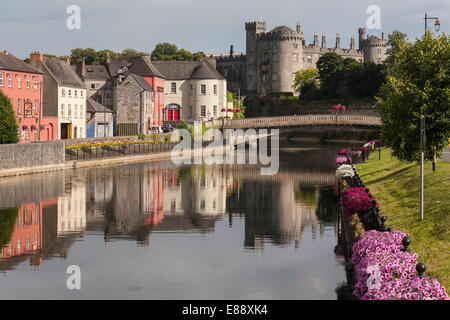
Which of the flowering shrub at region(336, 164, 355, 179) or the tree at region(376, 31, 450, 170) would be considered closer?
the tree at region(376, 31, 450, 170)

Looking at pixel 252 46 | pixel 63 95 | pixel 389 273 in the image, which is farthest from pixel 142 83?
pixel 389 273

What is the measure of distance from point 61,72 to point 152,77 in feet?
86.3

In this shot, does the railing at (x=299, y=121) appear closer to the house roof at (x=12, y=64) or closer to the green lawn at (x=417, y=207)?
the house roof at (x=12, y=64)

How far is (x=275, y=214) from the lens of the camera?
4488cm

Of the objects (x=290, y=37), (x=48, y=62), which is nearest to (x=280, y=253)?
(x=48, y=62)

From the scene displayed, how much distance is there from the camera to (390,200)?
40531mm

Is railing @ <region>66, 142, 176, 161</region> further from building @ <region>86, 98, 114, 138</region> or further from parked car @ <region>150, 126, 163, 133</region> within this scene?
parked car @ <region>150, 126, 163, 133</region>

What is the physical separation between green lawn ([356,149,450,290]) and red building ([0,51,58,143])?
36300 millimetres

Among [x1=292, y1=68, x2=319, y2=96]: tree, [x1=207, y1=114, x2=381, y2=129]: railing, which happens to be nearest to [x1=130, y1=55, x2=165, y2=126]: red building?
[x1=207, y1=114, x2=381, y2=129]: railing

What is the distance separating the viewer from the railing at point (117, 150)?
7150 cm

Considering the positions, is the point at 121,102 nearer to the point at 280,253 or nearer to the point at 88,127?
the point at 88,127

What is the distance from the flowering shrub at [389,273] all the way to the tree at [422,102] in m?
21.4

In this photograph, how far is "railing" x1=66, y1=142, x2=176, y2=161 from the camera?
71500mm

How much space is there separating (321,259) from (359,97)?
12716 cm
